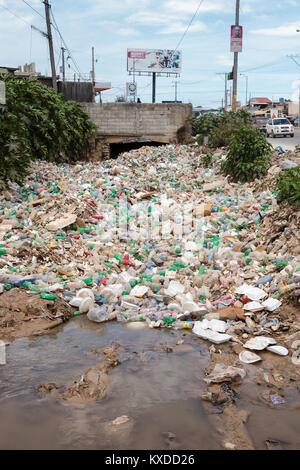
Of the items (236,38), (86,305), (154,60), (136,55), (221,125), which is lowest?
(86,305)

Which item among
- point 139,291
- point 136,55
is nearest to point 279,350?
point 139,291

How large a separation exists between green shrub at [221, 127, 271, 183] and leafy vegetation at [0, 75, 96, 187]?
4635mm

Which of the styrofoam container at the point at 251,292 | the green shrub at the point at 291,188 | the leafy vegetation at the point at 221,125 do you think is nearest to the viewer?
the styrofoam container at the point at 251,292

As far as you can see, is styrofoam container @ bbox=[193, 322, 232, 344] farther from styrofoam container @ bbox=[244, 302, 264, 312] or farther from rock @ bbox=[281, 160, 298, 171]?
rock @ bbox=[281, 160, 298, 171]

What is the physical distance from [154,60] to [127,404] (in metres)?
31.7

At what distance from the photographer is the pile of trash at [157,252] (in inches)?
185

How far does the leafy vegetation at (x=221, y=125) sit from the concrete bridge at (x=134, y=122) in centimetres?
133

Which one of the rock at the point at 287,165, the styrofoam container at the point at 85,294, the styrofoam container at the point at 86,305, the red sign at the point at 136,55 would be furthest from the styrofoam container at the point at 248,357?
the red sign at the point at 136,55

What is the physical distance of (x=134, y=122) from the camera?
1603 centimetres

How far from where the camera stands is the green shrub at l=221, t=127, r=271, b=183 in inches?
370

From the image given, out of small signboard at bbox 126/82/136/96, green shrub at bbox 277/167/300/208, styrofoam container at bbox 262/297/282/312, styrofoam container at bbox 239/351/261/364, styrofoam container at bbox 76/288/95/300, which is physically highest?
small signboard at bbox 126/82/136/96

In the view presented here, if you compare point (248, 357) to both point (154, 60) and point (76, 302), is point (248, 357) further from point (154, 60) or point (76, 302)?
point (154, 60)

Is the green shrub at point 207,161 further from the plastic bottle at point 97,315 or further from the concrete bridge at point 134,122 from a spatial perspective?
the plastic bottle at point 97,315

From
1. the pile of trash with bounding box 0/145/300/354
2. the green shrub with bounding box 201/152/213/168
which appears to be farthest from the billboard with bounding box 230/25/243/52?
the pile of trash with bounding box 0/145/300/354
